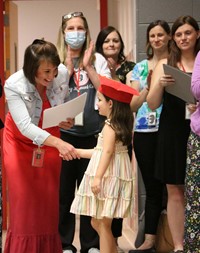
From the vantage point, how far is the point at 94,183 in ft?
10.8

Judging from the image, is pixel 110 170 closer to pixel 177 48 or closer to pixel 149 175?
pixel 149 175

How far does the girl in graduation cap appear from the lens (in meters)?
3.33

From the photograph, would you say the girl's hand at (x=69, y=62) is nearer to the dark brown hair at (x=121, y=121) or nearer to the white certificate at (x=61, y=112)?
the dark brown hair at (x=121, y=121)

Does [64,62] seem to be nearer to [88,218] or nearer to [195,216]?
[88,218]

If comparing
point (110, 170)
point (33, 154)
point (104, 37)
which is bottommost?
point (110, 170)

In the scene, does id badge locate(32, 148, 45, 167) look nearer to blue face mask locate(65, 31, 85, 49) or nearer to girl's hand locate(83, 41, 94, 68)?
girl's hand locate(83, 41, 94, 68)

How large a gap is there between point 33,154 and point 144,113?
3.31ft

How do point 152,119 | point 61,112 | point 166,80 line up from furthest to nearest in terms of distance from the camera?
point 152,119, point 166,80, point 61,112

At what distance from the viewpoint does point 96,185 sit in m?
3.27

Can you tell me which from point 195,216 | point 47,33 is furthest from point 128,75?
point 47,33

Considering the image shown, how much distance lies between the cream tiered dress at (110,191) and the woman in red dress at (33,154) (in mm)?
194

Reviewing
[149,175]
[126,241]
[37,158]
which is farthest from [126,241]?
[37,158]

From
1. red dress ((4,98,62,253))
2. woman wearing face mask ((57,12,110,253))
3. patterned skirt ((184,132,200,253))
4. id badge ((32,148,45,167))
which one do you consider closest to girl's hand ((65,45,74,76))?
woman wearing face mask ((57,12,110,253))

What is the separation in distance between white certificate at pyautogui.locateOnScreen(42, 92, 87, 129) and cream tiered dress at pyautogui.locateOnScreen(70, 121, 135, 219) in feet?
1.00
